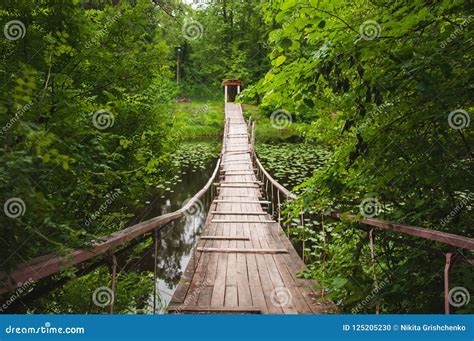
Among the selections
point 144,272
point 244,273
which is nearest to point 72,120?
point 244,273

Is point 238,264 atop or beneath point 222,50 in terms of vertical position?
beneath

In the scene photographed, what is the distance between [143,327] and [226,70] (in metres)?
30.2

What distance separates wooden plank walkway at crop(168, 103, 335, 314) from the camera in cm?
291

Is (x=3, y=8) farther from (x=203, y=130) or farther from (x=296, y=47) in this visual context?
(x=203, y=130)

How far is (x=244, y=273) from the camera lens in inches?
147

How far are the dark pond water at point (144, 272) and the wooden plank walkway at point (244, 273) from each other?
1.48ft

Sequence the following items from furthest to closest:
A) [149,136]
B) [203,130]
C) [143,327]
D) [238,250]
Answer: [203,130], [238,250], [149,136], [143,327]

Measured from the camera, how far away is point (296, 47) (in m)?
2.03

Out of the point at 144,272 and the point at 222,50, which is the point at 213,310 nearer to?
the point at 144,272

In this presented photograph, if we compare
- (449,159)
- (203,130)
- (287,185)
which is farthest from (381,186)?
(203,130)

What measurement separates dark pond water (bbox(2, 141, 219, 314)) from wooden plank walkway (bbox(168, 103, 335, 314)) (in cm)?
45

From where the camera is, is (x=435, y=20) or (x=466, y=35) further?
(x=435, y=20)

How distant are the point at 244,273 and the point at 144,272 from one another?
105 inches

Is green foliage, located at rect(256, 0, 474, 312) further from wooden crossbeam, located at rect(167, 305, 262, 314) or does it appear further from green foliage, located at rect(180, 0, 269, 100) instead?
green foliage, located at rect(180, 0, 269, 100)
